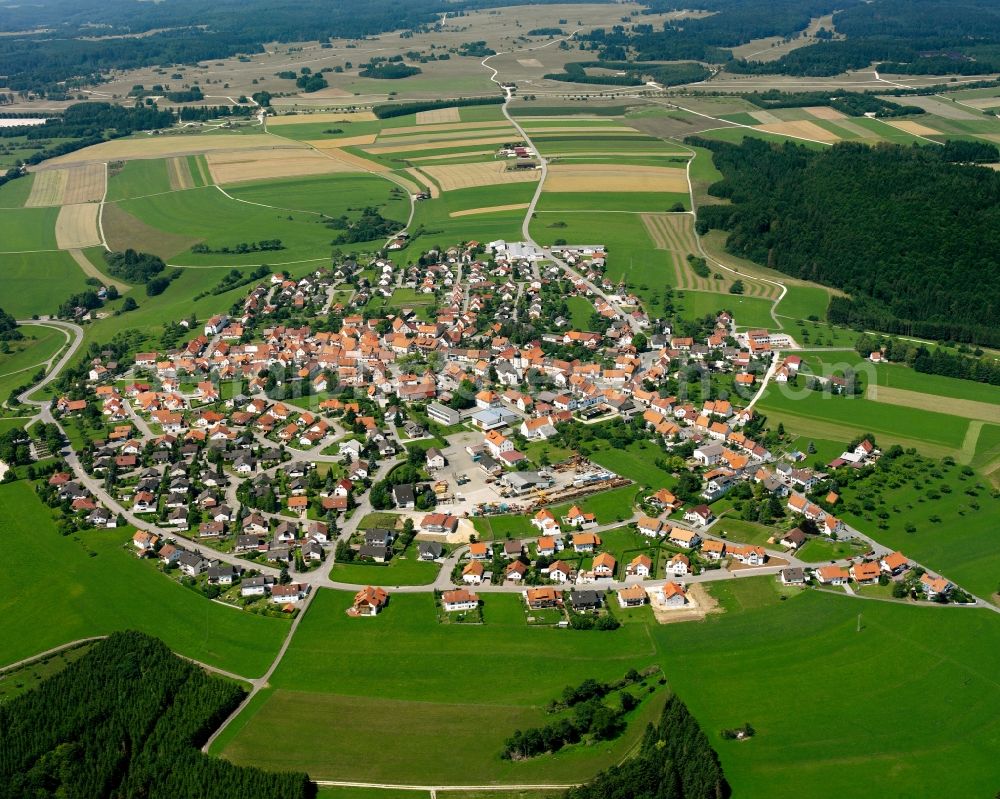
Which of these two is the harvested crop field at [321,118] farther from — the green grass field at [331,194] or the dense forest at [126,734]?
the dense forest at [126,734]

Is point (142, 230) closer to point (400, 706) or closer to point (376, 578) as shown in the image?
point (376, 578)

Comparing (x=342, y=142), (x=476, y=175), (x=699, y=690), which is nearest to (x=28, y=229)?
(x=342, y=142)

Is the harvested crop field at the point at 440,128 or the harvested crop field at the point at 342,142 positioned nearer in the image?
the harvested crop field at the point at 342,142

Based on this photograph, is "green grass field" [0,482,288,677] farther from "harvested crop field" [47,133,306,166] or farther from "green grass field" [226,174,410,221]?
"harvested crop field" [47,133,306,166]

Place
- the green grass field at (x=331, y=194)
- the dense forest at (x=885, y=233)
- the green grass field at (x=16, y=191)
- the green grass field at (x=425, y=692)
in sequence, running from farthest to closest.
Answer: the green grass field at (x=16, y=191)
the green grass field at (x=331, y=194)
the dense forest at (x=885, y=233)
the green grass field at (x=425, y=692)

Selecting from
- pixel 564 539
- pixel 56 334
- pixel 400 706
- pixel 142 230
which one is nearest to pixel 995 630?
pixel 564 539

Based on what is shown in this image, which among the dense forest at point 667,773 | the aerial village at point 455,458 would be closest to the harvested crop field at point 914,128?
the aerial village at point 455,458

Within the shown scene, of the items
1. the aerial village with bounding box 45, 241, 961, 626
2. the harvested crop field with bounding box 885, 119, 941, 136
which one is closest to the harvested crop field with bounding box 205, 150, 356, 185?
the aerial village with bounding box 45, 241, 961, 626

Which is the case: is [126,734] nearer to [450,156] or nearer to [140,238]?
[140,238]
